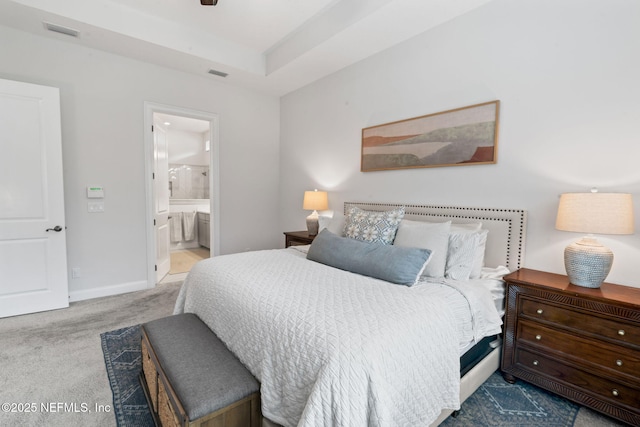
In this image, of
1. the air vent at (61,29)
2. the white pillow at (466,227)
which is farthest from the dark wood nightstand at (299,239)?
the air vent at (61,29)

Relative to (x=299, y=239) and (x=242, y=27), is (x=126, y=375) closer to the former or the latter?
(x=299, y=239)

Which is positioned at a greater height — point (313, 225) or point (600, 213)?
point (600, 213)

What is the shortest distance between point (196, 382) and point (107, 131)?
3.31m

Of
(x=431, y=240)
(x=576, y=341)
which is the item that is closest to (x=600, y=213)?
(x=576, y=341)

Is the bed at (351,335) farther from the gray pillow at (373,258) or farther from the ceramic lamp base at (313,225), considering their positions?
the ceramic lamp base at (313,225)

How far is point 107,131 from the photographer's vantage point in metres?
3.38

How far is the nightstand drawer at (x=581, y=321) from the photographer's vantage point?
1548 mm

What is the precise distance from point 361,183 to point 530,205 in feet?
5.67

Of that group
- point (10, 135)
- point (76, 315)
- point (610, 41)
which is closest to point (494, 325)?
point (610, 41)

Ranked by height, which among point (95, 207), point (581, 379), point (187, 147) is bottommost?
point (581, 379)

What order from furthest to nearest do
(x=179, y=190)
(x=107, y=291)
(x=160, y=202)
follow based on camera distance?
(x=179, y=190) → (x=160, y=202) → (x=107, y=291)

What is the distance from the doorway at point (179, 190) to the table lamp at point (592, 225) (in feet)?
12.7

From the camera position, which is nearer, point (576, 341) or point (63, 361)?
point (576, 341)

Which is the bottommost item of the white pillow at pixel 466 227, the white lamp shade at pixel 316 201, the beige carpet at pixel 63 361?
the beige carpet at pixel 63 361
